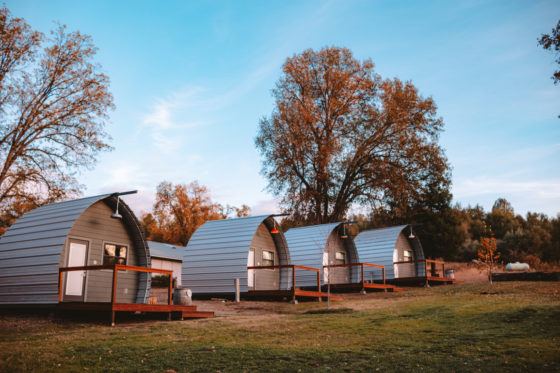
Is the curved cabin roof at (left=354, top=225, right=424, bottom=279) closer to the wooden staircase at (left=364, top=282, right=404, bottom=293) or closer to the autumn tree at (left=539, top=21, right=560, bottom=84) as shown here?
the wooden staircase at (left=364, top=282, right=404, bottom=293)

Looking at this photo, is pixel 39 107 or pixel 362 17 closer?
pixel 362 17

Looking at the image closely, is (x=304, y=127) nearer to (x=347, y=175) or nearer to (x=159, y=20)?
(x=347, y=175)

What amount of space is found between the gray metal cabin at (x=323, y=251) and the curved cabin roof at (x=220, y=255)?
4837 millimetres

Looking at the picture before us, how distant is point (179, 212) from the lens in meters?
64.2

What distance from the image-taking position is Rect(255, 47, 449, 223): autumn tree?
130 ft

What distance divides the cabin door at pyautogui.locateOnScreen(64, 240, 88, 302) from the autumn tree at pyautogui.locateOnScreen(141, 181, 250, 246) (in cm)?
4487

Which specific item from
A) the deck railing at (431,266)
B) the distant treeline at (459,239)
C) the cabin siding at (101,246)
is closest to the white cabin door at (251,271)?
the cabin siding at (101,246)

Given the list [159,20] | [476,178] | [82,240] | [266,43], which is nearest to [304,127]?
[476,178]

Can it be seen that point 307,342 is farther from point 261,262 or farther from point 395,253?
point 395,253

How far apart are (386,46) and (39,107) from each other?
62.6 ft

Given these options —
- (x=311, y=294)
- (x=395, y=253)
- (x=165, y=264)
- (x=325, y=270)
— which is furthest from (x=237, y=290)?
(x=165, y=264)

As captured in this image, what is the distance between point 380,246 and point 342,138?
1021 centimetres

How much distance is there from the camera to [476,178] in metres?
29.2

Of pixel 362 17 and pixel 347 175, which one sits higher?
→ pixel 362 17
